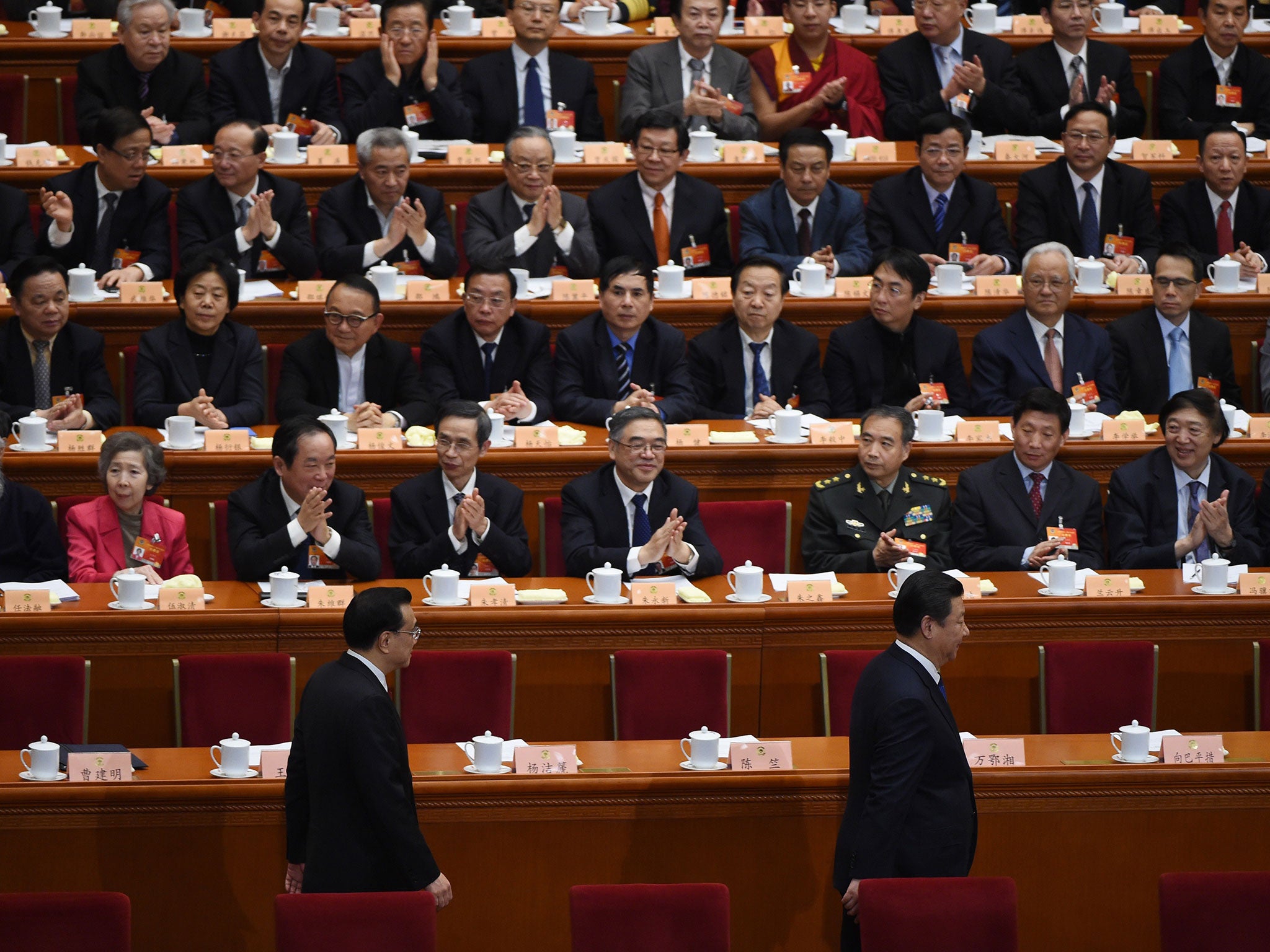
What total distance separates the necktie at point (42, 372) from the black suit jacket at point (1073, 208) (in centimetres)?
331

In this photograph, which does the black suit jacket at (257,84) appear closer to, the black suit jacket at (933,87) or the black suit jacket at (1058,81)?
the black suit jacket at (933,87)

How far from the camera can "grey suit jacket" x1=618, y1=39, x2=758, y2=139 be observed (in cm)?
654

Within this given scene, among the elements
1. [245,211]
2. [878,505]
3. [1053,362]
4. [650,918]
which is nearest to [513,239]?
[245,211]

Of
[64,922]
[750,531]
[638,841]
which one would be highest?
[750,531]

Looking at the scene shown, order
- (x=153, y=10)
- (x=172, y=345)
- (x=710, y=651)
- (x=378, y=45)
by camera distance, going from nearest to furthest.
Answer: (x=710, y=651) < (x=172, y=345) < (x=153, y=10) < (x=378, y=45)

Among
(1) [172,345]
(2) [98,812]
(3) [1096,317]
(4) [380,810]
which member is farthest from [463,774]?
(3) [1096,317]

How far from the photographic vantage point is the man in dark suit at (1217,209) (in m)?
6.18

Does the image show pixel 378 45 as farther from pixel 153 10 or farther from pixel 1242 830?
pixel 1242 830

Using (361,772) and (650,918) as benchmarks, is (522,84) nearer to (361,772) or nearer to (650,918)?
(361,772)

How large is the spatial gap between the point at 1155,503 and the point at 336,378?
8.02ft

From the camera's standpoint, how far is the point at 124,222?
5926 mm

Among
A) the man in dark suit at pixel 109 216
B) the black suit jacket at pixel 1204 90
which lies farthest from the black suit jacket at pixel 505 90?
the black suit jacket at pixel 1204 90

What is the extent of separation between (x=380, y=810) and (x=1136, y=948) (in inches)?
62.5

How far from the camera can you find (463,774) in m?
3.57
